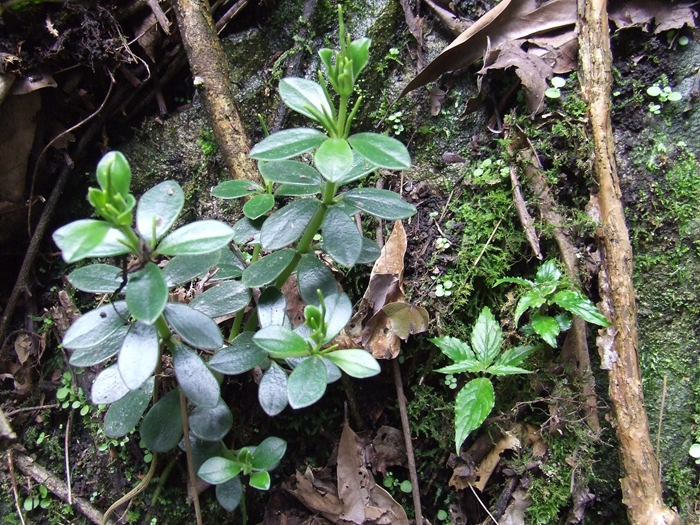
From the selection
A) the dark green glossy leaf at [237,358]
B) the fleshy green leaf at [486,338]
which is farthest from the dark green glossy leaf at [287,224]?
the fleshy green leaf at [486,338]

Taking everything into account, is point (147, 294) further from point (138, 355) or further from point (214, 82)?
point (214, 82)

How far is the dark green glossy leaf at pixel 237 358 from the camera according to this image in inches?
59.9

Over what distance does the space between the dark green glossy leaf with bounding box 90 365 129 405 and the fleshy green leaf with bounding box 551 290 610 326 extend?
1.47 meters

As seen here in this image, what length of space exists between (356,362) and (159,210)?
0.70 metres

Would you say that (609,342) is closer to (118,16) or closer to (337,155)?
(337,155)

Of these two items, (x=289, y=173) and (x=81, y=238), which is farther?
(x=289, y=173)

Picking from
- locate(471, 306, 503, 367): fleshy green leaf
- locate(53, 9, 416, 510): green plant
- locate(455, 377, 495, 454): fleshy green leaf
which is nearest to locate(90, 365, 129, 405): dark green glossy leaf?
locate(53, 9, 416, 510): green plant

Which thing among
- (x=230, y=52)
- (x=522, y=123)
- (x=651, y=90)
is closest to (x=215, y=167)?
(x=230, y=52)

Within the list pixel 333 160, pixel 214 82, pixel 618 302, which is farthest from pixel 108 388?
pixel 618 302

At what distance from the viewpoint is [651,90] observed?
7.15 ft

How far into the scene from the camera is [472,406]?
1.75 m

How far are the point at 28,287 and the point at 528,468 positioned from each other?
7.60 ft

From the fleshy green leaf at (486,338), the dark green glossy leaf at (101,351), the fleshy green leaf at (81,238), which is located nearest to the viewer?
the fleshy green leaf at (81,238)

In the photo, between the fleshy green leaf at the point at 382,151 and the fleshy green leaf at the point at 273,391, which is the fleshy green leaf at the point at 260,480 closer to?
the fleshy green leaf at the point at 273,391
